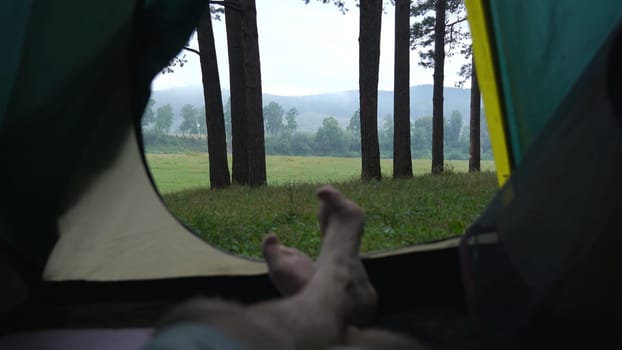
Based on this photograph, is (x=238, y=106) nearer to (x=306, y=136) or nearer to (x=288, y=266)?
(x=288, y=266)

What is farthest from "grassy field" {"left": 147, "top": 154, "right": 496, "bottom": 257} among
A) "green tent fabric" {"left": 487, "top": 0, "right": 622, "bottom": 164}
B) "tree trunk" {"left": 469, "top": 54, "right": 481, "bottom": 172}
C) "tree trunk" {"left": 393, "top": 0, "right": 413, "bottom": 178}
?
"tree trunk" {"left": 469, "top": 54, "right": 481, "bottom": 172}

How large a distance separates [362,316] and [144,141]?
0.72 m

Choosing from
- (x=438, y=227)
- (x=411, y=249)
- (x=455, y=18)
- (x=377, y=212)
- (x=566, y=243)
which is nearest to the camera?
(x=566, y=243)

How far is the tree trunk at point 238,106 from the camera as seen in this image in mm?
6898

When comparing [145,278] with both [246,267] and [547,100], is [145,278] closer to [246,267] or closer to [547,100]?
[246,267]

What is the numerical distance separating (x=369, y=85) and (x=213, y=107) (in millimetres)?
1821

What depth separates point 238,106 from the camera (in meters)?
6.93

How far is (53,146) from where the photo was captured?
1.34m

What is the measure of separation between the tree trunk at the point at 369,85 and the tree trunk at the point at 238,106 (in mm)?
1356

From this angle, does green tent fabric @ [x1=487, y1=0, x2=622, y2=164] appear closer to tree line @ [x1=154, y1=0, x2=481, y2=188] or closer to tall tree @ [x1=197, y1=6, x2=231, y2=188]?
tree line @ [x1=154, y1=0, x2=481, y2=188]

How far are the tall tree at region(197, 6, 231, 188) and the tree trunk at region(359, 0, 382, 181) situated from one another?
1.62m

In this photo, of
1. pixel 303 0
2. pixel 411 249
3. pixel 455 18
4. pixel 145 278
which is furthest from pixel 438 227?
pixel 455 18

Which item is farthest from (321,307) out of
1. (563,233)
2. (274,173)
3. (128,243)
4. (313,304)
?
(274,173)

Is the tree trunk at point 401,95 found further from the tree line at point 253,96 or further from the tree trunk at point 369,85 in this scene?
the tree trunk at point 369,85
